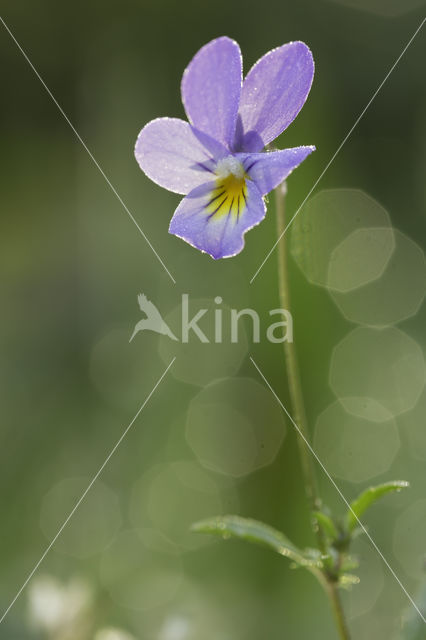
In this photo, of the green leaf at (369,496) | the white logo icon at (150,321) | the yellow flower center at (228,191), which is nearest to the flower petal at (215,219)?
the yellow flower center at (228,191)

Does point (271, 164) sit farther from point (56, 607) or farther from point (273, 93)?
point (56, 607)

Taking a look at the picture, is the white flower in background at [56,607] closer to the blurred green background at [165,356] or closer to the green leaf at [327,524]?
the blurred green background at [165,356]

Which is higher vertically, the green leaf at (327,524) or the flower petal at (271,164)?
the flower petal at (271,164)

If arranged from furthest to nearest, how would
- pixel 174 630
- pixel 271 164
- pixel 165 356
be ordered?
pixel 165 356 → pixel 174 630 → pixel 271 164

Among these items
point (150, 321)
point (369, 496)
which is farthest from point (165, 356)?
point (369, 496)

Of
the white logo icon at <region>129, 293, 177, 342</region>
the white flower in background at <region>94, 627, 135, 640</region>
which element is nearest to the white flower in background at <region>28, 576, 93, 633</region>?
the white flower in background at <region>94, 627, 135, 640</region>

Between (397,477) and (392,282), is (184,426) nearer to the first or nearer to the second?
(397,477)

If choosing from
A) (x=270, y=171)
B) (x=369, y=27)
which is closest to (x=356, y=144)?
(x=369, y=27)
